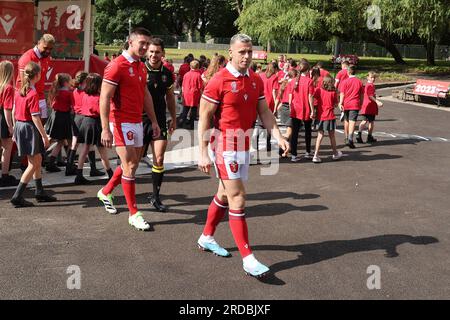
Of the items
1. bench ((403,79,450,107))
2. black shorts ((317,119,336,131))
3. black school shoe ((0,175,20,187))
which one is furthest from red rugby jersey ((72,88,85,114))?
bench ((403,79,450,107))

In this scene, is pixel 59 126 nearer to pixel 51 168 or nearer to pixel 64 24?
pixel 51 168

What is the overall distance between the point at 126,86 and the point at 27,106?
157cm

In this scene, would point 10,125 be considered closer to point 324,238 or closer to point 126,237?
point 126,237

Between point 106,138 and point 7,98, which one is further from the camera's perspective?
point 7,98

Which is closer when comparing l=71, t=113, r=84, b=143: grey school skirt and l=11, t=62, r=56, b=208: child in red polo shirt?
l=11, t=62, r=56, b=208: child in red polo shirt

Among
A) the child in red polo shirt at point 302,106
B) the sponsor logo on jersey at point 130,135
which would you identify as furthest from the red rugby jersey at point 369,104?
the sponsor logo on jersey at point 130,135

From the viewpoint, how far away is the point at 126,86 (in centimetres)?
621

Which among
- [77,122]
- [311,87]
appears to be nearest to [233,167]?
[77,122]

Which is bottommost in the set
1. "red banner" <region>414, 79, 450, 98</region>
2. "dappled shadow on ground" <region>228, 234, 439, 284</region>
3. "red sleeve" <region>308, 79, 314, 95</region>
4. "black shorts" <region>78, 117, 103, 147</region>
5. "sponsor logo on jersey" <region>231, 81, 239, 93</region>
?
"dappled shadow on ground" <region>228, 234, 439, 284</region>

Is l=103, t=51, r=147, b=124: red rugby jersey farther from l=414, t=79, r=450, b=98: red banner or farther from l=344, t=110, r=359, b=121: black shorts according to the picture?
l=414, t=79, r=450, b=98: red banner

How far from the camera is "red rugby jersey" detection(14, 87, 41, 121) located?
22.5 ft

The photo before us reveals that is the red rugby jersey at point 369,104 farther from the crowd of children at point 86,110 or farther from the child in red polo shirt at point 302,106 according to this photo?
the child in red polo shirt at point 302,106

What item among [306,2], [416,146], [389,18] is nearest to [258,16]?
[306,2]

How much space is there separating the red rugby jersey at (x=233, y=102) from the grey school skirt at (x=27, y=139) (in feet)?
9.34
